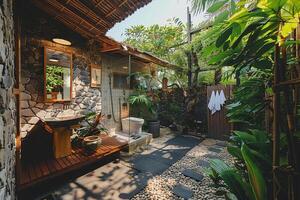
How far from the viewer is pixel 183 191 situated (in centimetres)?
251

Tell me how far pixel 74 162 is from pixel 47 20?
9.23 feet

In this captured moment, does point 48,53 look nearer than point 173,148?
Yes

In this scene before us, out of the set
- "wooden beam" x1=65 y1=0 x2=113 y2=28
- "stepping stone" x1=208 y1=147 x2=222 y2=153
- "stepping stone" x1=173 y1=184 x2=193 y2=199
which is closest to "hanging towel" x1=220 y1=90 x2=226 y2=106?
"stepping stone" x1=208 y1=147 x2=222 y2=153

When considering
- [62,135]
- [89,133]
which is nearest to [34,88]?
[62,135]

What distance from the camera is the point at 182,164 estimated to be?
347 centimetres

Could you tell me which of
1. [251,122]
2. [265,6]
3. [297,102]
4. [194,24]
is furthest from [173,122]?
[265,6]

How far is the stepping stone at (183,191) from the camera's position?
2.40 meters

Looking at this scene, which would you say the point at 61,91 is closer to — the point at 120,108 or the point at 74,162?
the point at 74,162

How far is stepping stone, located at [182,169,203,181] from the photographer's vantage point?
289 centimetres

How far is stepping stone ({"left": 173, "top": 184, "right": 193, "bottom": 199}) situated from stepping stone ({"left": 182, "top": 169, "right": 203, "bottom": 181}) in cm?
38

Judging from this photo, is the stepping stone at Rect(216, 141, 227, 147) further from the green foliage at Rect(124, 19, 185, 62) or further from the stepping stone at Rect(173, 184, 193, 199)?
the green foliage at Rect(124, 19, 185, 62)

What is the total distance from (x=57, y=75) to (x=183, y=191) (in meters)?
3.26

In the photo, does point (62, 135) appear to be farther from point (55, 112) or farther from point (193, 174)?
point (193, 174)

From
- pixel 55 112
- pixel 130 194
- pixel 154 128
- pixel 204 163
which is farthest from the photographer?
pixel 154 128
